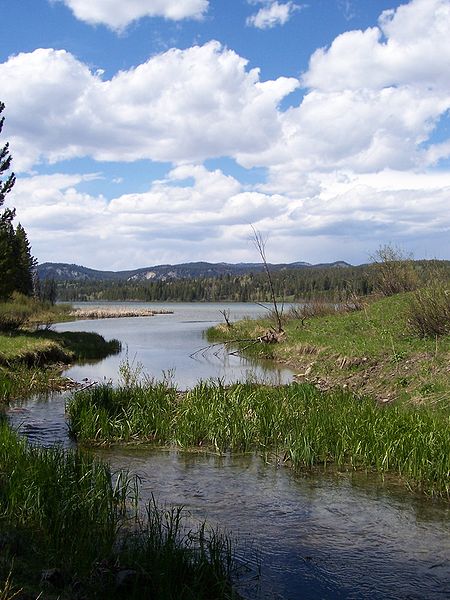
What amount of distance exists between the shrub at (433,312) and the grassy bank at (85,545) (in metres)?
14.4

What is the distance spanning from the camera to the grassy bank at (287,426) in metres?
10.2

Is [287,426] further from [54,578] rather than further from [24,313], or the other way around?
[24,313]

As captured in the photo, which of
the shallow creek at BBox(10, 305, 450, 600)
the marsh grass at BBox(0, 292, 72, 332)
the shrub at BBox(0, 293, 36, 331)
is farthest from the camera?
the marsh grass at BBox(0, 292, 72, 332)

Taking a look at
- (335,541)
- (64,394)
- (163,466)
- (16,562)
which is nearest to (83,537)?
(16,562)

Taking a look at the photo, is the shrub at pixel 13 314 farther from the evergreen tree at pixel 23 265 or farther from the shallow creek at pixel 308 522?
the shallow creek at pixel 308 522

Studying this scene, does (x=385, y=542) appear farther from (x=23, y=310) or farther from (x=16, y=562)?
(x=23, y=310)

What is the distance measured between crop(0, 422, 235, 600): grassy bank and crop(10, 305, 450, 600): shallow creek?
2.14ft

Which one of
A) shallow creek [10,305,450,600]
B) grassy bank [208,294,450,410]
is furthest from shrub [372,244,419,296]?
shallow creek [10,305,450,600]

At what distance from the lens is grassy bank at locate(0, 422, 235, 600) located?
5480 mm

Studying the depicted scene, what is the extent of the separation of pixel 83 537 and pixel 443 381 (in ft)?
36.2

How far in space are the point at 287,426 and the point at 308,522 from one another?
13.5 ft

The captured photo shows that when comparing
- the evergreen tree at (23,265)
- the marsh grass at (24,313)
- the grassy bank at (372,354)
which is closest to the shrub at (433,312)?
the grassy bank at (372,354)

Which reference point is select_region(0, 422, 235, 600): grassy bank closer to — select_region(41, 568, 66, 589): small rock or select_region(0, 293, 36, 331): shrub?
select_region(41, 568, 66, 589): small rock

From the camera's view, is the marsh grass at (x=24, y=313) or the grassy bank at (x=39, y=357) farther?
Result: the marsh grass at (x=24, y=313)
